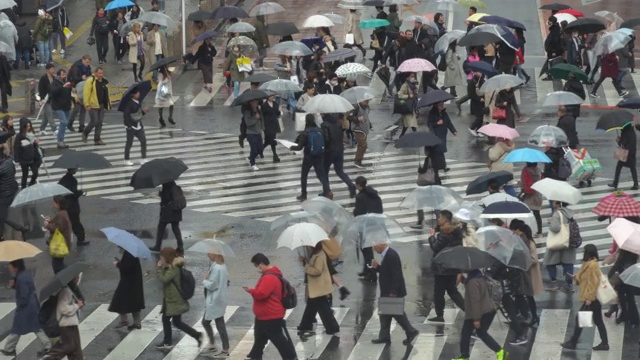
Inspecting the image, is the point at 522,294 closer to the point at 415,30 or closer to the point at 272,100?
the point at 272,100

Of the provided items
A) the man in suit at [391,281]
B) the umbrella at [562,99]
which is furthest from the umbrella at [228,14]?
the man in suit at [391,281]

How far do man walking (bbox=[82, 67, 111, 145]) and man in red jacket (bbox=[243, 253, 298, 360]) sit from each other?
13.4 metres

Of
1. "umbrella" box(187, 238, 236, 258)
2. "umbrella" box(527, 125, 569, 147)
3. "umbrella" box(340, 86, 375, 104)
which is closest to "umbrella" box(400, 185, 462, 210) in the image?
"umbrella" box(187, 238, 236, 258)

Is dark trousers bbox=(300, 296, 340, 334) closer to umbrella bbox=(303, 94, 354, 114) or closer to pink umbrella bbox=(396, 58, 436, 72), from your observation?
umbrella bbox=(303, 94, 354, 114)

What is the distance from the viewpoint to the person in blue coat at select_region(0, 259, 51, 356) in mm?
17328

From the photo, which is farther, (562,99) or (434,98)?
(562,99)

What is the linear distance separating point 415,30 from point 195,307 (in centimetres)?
1573

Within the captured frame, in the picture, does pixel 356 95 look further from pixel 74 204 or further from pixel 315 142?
pixel 74 204

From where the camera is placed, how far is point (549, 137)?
24.3m

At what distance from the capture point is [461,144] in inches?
1158

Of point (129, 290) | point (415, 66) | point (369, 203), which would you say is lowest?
point (129, 290)

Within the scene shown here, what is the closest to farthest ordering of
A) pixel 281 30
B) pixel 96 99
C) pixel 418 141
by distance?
1. pixel 418 141
2. pixel 96 99
3. pixel 281 30

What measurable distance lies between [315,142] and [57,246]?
5.91 m

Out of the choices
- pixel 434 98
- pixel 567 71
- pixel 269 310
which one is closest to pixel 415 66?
pixel 567 71
